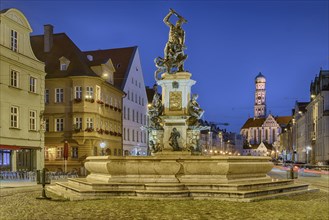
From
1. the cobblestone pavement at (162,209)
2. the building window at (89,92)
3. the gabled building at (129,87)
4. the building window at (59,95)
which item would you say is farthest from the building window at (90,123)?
the cobblestone pavement at (162,209)

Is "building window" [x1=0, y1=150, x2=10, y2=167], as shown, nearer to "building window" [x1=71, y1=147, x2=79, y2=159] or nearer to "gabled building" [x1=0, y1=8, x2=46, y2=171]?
"gabled building" [x1=0, y1=8, x2=46, y2=171]

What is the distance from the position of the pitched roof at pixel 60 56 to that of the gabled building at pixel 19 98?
7.76 meters

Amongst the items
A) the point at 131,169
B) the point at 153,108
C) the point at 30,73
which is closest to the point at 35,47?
the point at 30,73

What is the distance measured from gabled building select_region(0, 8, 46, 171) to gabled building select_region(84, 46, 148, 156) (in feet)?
62.3

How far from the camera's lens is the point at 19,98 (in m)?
36.6

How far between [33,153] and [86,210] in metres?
26.8

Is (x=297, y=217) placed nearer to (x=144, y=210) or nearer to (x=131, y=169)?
(x=144, y=210)

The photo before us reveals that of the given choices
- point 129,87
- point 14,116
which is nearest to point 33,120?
point 14,116

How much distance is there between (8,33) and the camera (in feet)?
116

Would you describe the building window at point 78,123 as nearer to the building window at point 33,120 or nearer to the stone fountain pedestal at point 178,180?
the building window at point 33,120

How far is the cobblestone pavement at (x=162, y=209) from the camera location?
40.9 feet

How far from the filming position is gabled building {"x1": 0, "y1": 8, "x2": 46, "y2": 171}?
34656 millimetres

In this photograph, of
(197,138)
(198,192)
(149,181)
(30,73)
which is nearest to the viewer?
(198,192)

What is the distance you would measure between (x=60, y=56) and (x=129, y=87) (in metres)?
13.5
